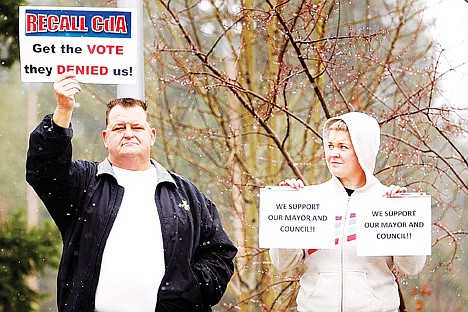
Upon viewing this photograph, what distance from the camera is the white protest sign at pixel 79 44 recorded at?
9.30ft

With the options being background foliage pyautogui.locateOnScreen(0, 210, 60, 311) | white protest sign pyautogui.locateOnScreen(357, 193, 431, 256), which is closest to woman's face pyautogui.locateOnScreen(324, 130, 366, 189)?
white protest sign pyautogui.locateOnScreen(357, 193, 431, 256)

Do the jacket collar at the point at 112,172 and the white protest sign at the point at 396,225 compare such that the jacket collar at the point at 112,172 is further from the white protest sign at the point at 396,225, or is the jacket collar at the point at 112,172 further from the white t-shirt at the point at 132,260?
the white protest sign at the point at 396,225

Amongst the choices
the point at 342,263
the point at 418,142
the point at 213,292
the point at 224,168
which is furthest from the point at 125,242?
the point at 418,142

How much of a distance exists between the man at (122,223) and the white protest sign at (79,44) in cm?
9

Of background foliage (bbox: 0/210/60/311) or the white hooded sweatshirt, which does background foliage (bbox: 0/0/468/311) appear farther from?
the white hooded sweatshirt

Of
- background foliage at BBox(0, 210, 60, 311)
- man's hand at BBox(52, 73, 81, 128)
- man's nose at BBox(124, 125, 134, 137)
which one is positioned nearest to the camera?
man's hand at BBox(52, 73, 81, 128)

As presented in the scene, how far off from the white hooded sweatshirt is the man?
1.02 ft

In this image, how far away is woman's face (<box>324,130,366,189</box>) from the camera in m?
2.90

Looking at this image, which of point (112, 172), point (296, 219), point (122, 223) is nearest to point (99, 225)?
point (122, 223)

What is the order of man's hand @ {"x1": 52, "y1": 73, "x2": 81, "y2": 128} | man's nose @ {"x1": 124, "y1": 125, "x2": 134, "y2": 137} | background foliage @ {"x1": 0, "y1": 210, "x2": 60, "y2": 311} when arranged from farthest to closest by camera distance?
1. background foliage @ {"x1": 0, "y1": 210, "x2": 60, "y2": 311}
2. man's nose @ {"x1": 124, "y1": 125, "x2": 134, "y2": 137}
3. man's hand @ {"x1": 52, "y1": 73, "x2": 81, "y2": 128}

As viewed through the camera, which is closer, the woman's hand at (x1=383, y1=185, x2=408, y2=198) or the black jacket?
the black jacket

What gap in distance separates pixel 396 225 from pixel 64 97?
120 cm

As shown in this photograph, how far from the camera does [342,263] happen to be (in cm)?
287

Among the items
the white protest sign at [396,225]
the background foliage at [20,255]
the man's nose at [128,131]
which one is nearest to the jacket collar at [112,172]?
the man's nose at [128,131]
